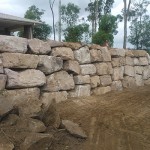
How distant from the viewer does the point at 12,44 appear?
21.9ft

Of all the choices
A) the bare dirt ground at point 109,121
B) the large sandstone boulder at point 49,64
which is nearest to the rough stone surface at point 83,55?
the large sandstone boulder at point 49,64

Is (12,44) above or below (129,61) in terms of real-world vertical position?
above

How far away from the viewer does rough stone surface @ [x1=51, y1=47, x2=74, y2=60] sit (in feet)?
25.2

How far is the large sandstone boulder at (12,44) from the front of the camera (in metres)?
6.50

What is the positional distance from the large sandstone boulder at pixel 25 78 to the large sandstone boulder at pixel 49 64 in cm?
20

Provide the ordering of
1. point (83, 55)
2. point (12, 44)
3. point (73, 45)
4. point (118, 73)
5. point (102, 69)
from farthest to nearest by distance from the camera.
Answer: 1. point (118, 73)
2. point (102, 69)
3. point (83, 55)
4. point (73, 45)
5. point (12, 44)

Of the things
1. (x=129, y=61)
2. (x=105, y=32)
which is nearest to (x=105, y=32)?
(x=105, y=32)

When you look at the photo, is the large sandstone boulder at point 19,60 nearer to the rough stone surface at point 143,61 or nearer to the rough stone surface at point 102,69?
the rough stone surface at point 102,69

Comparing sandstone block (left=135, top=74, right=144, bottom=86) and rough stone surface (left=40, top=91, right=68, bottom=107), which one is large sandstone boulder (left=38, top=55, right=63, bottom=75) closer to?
rough stone surface (left=40, top=91, right=68, bottom=107)

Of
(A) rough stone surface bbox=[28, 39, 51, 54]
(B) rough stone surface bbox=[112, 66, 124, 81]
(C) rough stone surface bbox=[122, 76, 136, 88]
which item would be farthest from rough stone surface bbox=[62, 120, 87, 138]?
(C) rough stone surface bbox=[122, 76, 136, 88]

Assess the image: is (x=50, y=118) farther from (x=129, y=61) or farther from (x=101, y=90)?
(x=129, y=61)

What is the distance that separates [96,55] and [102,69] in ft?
1.76

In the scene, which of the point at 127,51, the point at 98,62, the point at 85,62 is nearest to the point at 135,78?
the point at 127,51

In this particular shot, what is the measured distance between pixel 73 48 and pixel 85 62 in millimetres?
627
